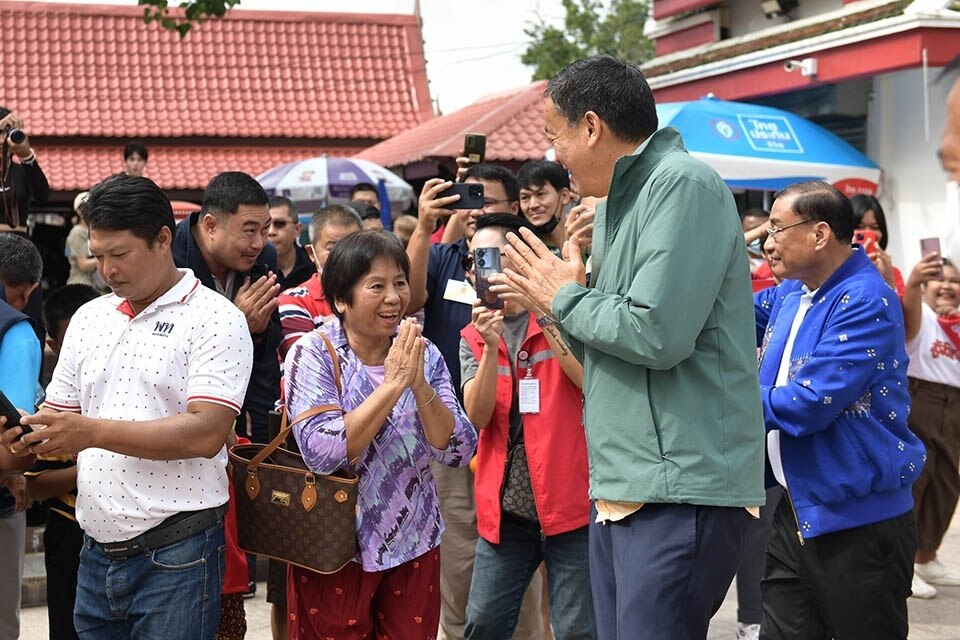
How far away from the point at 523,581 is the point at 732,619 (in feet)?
7.15

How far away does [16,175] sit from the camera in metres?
6.53

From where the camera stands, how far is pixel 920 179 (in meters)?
11.0

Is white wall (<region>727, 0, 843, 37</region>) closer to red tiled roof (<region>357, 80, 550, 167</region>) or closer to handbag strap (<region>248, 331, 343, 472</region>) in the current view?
red tiled roof (<region>357, 80, 550, 167</region>)

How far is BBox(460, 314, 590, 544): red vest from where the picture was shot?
415 centimetres

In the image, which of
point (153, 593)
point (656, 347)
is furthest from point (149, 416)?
point (656, 347)

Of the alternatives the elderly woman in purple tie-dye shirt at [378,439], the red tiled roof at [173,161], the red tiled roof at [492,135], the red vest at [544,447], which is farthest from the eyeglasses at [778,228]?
the red tiled roof at [173,161]

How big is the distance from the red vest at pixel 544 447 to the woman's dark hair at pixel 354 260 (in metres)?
Result: 0.60

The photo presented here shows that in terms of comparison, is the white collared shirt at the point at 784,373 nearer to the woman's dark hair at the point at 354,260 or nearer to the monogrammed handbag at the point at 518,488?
the monogrammed handbag at the point at 518,488

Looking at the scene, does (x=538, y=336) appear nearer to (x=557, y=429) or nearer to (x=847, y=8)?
(x=557, y=429)

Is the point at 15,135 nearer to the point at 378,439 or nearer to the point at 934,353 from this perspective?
the point at 378,439

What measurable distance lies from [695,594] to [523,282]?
934 mm

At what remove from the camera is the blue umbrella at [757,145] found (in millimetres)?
9078

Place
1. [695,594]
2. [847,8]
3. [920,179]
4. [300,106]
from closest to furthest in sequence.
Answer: [695,594] < [920,179] < [847,8] < [300,106]

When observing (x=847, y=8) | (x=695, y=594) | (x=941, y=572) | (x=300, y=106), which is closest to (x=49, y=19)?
(x=300, y=106)
